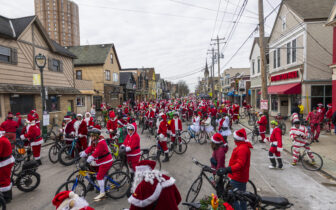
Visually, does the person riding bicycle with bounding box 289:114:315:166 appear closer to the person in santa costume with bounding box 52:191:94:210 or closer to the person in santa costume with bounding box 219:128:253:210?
the person in santa costume with bounding box 219:128:253:210

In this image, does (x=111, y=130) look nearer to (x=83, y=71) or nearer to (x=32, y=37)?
(x=32, y=37)

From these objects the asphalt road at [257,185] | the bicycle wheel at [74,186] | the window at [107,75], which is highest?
the window at [107,75]

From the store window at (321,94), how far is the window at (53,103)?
21.4 meters

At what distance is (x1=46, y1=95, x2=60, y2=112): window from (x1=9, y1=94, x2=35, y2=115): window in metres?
2.00

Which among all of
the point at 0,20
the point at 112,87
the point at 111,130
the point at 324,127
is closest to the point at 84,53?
the point at 112,87

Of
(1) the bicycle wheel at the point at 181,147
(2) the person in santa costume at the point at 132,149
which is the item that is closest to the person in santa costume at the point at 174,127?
(1) the bicycle wheel at the point at 181,147

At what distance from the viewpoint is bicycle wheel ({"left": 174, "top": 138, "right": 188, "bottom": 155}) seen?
361 inches

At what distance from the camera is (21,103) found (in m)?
14.1

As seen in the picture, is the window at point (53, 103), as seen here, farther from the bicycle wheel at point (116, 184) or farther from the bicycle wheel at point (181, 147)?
the bicycle wheel at point (116, 184)

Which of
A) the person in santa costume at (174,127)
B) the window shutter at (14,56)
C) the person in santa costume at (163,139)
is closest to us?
the person in santa costume at (163,139)

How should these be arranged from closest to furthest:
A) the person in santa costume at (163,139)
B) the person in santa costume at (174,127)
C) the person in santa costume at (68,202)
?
the person in santa costume at (68,202), the person in santa costume at (163,139), the person in santa costume at (174,127)

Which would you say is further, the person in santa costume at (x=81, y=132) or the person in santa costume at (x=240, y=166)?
the person in santa costume at (x=81, y=132)

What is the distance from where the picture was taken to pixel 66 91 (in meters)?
18.9

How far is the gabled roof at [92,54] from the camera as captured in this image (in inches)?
1125
